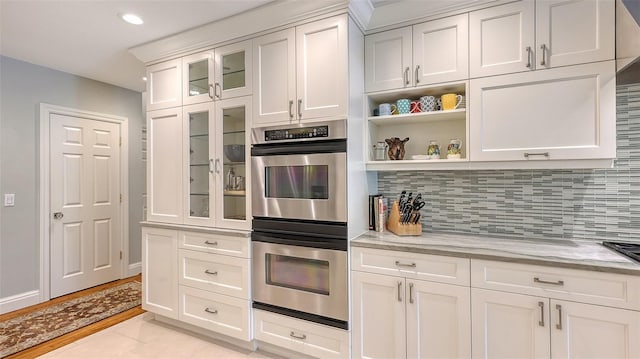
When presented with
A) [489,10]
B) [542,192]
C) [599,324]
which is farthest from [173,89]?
[599,324]

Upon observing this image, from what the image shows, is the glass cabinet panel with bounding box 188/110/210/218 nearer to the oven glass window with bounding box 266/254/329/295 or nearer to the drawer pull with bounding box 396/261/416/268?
the oven glass window with bounding box 266/254/329/295

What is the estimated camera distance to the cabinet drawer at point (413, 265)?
1.73 meters

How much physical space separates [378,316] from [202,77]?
224 cm

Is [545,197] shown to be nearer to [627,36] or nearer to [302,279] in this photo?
[627,36]

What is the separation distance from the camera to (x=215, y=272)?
2406mm

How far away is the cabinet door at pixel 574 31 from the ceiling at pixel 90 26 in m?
1.71

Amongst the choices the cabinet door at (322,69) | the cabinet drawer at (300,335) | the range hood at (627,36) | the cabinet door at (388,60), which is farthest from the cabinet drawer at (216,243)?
the range hood at (627,36)

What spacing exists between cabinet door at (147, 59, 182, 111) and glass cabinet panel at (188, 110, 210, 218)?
255 mm

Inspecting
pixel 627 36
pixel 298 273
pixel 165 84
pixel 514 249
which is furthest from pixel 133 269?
pixel 627 36

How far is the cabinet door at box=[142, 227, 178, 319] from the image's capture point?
102 inches

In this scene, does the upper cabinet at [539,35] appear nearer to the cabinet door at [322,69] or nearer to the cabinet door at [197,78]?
the cabinet door at [322,69]

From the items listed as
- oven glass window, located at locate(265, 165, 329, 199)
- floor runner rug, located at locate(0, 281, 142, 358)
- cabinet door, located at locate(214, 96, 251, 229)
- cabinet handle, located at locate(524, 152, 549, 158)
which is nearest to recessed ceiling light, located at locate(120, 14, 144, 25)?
cabinet door, located at locate(214, 96, 251, 229)

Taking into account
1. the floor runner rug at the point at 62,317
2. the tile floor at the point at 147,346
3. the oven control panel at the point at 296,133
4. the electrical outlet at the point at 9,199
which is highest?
the oven control panel at the point at 296,133

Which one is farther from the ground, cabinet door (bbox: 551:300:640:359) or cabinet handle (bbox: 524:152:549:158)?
cabinet handle (bbox: 524:152:549:158)
